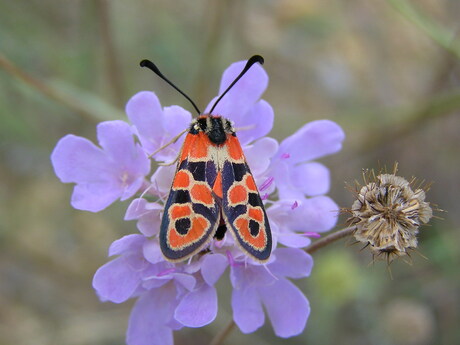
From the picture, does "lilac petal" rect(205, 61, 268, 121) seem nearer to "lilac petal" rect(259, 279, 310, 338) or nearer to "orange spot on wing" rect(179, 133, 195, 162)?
"orange spot on wing" rect(179, 133, 195, 162)

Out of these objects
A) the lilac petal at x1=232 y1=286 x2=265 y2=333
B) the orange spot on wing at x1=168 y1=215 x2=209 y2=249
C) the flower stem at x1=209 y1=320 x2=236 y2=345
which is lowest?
the flower stem at x1=209 y1=320 x2=236 y2=345

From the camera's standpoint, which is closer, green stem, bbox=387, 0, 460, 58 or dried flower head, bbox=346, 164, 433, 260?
dried flower head, bbox=346, 164, 433, 260

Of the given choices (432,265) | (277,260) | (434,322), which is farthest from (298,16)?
(277,260)

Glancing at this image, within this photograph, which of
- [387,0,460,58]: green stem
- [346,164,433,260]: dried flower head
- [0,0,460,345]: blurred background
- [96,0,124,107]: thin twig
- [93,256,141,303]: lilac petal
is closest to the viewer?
[346,164,433,260]: dried flower head

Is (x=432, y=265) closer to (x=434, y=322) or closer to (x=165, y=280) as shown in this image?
(x=434, y=322)

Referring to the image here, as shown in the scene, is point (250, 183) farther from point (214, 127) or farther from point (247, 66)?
point (247, 66)

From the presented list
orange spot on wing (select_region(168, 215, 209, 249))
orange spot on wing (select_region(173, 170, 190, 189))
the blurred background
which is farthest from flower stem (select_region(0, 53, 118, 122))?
orange spot on wing (select_region(168, 215, 209, 249))

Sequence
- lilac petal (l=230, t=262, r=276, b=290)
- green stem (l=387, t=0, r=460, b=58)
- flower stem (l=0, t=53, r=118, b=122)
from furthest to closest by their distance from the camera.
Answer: flower stem (l=0, t=53, r=118, b=122) → green stem (l=387, t=0, r=460, b=58) → lilac petal (l=230, t=262, r=276, b=290)
